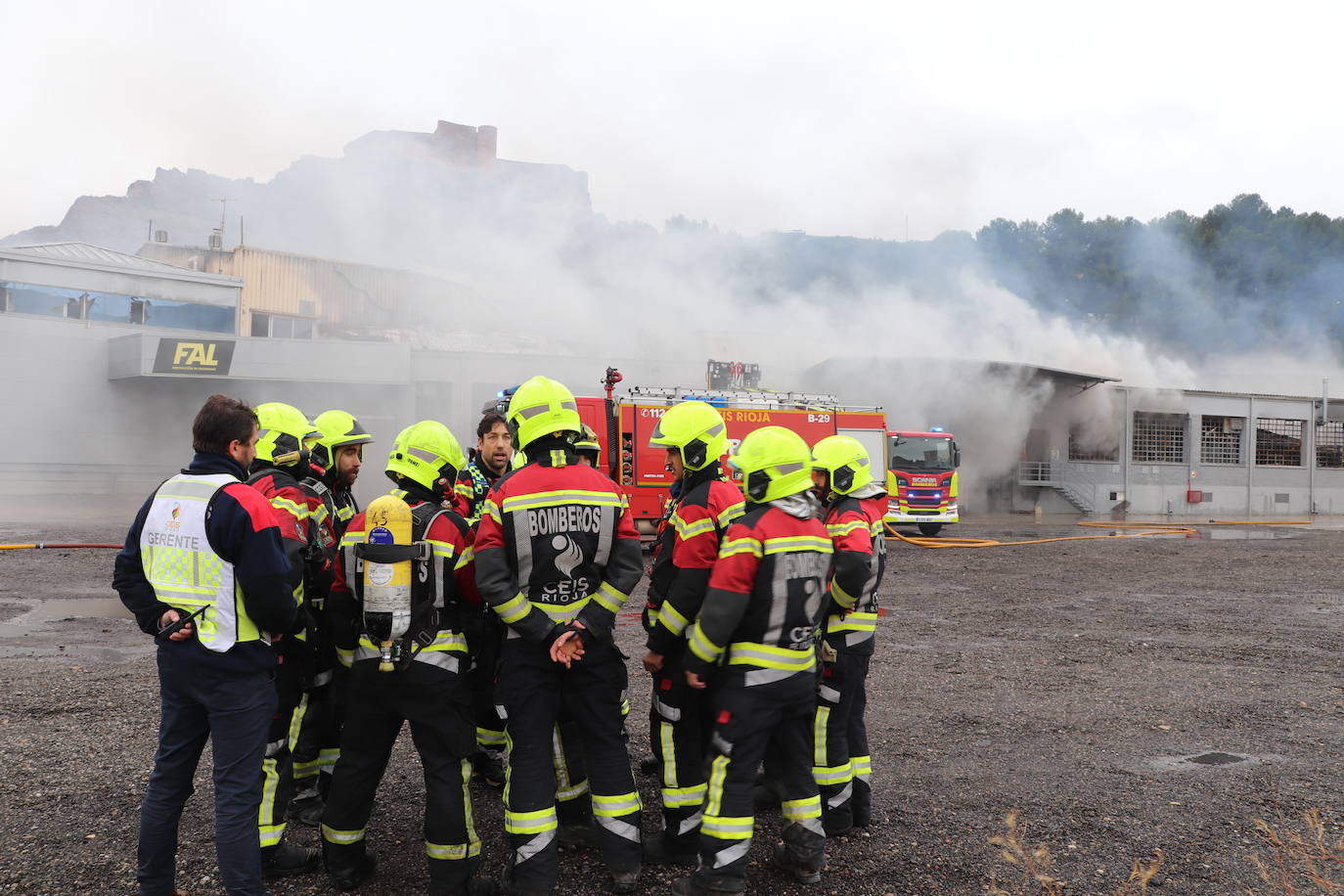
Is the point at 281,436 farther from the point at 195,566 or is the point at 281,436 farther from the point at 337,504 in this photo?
the point at 195,566

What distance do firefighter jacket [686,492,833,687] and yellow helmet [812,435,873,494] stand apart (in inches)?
32.0

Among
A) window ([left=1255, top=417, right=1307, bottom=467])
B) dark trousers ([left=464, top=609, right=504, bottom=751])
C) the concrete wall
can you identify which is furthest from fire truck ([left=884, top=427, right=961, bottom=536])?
window ([left=1255, top=417, right=1307, bottom=467])

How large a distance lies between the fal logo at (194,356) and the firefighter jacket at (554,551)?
2758cm

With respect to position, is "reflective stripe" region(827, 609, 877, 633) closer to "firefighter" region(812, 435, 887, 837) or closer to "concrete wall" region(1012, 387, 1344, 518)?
"firefighter" region(812, 435, 887, 837)

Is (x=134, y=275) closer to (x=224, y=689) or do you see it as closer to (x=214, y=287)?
(x=214, y=287)

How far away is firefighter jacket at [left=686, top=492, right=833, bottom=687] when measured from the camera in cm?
338

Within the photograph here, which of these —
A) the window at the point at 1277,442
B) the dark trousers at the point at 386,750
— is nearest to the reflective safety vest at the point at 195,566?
the dark trousers at the point at 386,750

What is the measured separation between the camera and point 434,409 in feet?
98.4

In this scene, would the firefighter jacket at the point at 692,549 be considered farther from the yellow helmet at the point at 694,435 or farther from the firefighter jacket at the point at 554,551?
the firefighter jacket at the point at 554,551

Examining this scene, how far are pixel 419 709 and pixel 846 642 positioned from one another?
6.39ft

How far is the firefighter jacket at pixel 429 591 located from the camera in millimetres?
3412

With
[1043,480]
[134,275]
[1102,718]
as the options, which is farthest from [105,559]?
[1043,480]

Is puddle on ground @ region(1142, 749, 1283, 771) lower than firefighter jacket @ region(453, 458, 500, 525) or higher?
lower

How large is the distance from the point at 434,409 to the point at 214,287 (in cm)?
865
